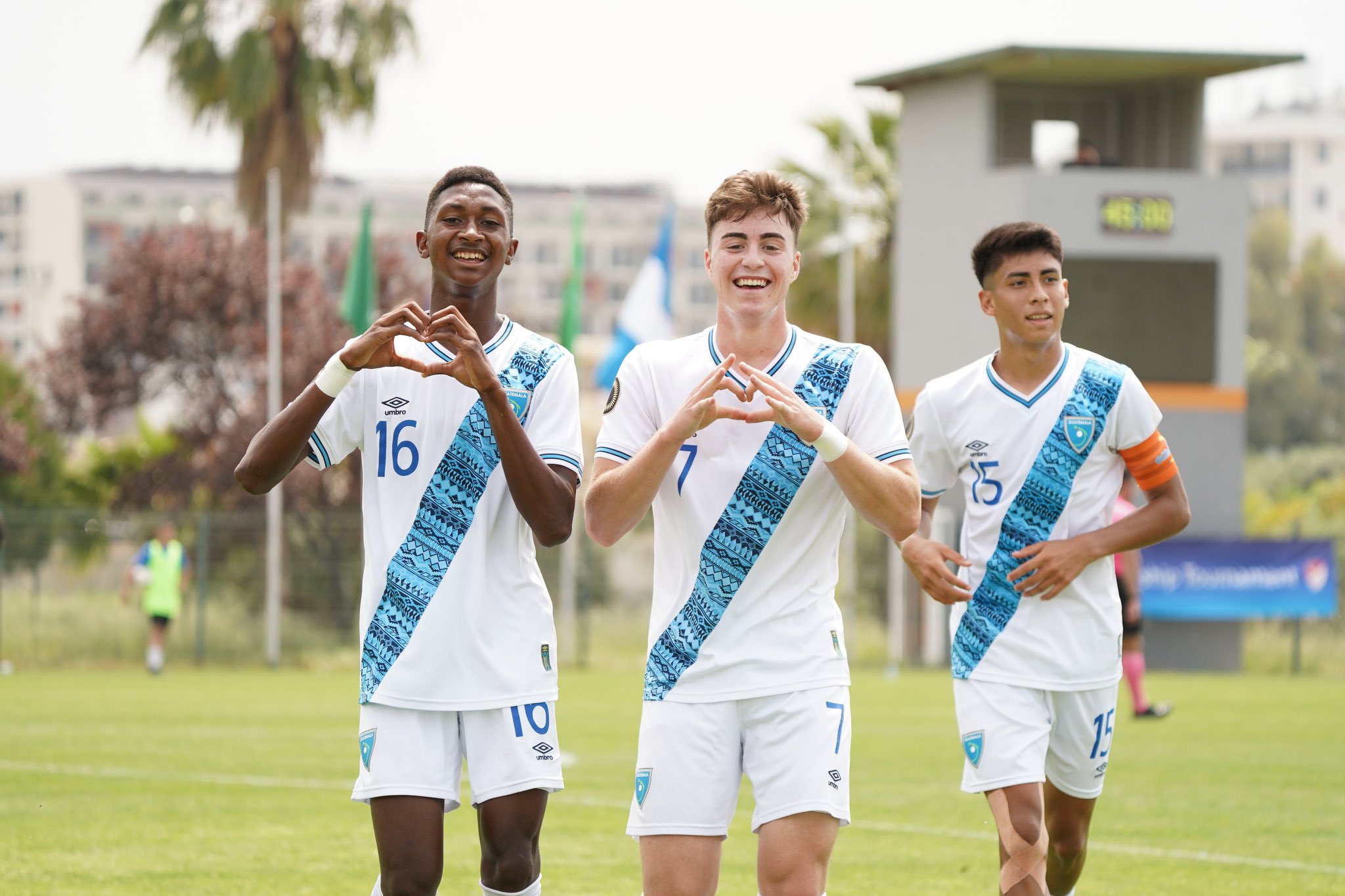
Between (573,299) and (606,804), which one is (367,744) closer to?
(606,804)

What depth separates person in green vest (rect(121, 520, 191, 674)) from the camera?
2603cm

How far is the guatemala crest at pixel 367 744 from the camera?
5.43 meters

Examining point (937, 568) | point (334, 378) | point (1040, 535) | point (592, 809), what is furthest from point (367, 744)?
point (592, 809)

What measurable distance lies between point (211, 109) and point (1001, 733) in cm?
3080

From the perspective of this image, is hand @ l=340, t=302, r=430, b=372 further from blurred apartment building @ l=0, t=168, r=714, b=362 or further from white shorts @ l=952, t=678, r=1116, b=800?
blurred apartment building @ l=0, t=168, r=714, b=362

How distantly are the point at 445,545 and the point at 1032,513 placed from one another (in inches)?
92.1

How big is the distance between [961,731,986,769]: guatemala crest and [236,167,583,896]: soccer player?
68.9 inches

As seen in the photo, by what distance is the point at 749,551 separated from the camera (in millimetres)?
5293

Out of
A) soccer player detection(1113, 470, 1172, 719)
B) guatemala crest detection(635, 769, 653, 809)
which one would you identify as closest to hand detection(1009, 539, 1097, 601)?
guatemala crest detection(635, 769, 653, 809)

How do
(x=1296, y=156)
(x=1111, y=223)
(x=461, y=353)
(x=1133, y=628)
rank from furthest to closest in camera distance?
(x=1296, y=156)
(x=1111, y=223)
(x=1133, y=628)
(x=461, y=353)

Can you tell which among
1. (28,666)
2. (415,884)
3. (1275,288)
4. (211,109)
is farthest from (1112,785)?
(1275,288)

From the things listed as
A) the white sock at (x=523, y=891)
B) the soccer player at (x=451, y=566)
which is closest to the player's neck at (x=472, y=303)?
the soccer player at (x=451, y=566)

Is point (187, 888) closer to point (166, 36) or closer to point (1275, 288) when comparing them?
point (166, 36)

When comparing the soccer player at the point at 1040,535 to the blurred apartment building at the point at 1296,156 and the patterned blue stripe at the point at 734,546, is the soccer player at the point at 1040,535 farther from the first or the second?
the blurred apartment building at the point at 1296,156
